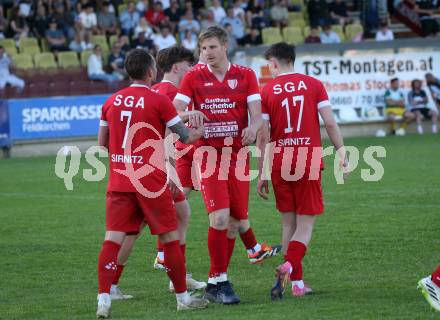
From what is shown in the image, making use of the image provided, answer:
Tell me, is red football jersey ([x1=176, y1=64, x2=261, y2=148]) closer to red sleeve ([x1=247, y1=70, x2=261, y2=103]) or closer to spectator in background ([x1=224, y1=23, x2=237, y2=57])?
red sleeve ([x1=247, y1=70, x2=261, y2=103])

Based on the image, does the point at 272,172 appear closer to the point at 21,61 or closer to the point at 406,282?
the point at 406,282

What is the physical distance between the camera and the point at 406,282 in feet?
28.5

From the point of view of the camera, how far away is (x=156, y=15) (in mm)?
28094

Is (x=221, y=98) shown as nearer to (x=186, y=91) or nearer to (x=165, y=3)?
(x=186, y=91)

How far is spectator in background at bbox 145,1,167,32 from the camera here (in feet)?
91.6

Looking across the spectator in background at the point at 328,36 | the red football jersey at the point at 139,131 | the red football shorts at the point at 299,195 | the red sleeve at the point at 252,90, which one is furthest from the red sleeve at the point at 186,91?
the spectator in background at the point at 328,36

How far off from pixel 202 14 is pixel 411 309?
21460mm

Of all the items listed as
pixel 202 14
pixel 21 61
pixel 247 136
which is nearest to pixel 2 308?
pixel 247 136

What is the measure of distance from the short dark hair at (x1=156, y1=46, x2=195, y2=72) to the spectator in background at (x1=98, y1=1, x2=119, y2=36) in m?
18.8

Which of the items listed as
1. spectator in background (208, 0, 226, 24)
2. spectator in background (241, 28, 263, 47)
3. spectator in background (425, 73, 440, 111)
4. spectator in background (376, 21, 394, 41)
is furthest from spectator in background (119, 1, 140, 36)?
spectator in background (425, 73, 440, 111)

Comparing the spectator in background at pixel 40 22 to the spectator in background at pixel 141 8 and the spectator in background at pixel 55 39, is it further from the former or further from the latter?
the spectator in background at pixel 141 8

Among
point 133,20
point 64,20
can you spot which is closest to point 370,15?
point 133,20

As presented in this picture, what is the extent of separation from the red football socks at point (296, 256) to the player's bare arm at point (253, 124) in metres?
0.93

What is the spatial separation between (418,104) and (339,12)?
5077 mm
